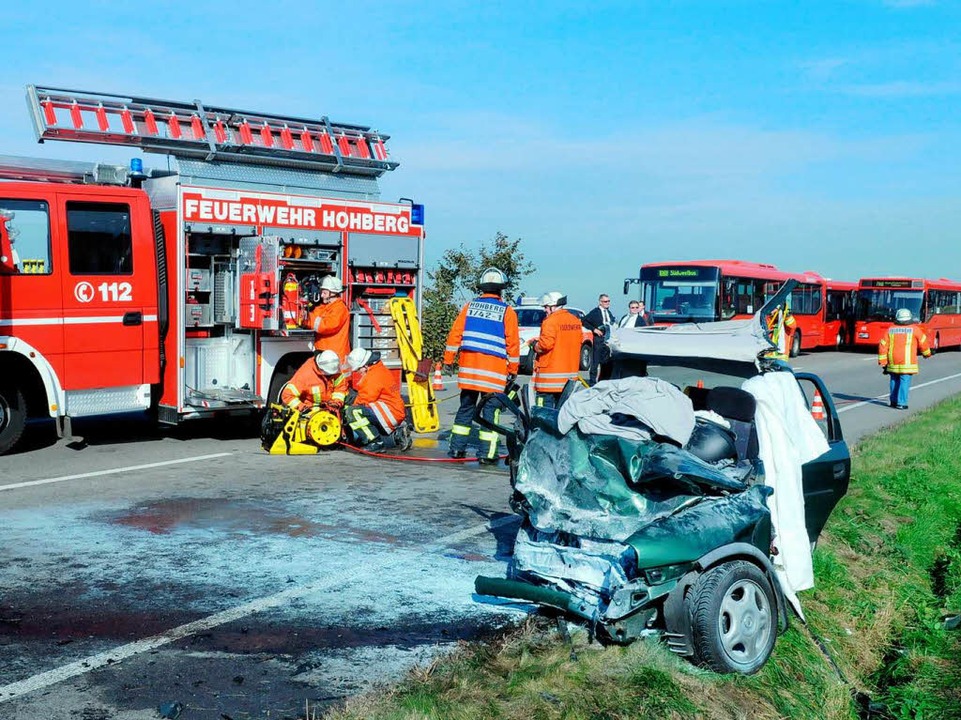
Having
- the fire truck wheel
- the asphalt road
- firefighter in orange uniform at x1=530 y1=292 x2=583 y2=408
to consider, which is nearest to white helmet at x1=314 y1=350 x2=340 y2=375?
the asphalt road

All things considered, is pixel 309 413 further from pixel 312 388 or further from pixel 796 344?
pixel 796 344

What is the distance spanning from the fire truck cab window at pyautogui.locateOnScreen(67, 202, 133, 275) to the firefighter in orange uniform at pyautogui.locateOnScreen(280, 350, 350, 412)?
2.09m

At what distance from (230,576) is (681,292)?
69.9 feet

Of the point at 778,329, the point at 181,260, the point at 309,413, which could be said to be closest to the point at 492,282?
the point at 309,413

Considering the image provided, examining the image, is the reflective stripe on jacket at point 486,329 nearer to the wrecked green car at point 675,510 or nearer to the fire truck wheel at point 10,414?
the wrecked green car at point 675,510

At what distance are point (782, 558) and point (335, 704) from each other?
7.99ft

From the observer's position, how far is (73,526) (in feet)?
24.2

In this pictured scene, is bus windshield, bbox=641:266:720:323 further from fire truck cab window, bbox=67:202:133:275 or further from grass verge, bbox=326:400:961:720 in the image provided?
grass verge, bbox=326:400:961:720

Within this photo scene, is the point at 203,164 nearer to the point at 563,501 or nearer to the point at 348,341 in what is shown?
the point at 348,341

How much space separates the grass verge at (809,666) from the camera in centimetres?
434

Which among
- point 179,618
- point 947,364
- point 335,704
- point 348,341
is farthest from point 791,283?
point 947,364

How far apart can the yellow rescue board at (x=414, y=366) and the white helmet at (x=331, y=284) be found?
979mm

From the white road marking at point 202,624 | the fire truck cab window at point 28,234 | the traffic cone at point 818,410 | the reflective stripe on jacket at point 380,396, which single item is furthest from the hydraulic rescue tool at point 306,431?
the traffic cone at point 818,410

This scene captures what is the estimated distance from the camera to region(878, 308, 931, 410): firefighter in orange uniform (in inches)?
637
